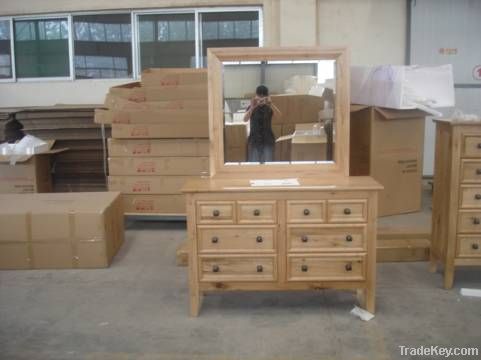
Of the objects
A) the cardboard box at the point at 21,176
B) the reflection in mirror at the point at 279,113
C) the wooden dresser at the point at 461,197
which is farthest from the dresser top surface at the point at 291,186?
the cardboard box at the point at 21,176

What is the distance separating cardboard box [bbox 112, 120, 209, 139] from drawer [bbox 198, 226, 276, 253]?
6.40ft

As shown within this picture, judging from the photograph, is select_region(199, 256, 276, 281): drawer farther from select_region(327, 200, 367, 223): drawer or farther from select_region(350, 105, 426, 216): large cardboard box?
select_region(350, 105, 426, 216): large cardboard box

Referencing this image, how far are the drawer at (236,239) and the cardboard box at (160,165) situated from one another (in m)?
1.93

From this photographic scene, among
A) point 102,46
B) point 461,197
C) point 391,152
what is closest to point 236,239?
point 461,197

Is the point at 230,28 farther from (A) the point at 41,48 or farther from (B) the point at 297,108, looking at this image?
(B) the point at 297,108

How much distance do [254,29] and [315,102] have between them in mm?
3261

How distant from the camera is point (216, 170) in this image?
9.89 ft

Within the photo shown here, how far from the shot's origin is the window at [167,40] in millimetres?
6102

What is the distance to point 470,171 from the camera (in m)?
3.05

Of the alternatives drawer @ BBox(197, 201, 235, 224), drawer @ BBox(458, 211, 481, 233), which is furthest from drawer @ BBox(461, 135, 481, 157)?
drawer @ BBox(197, 201, 235, 224)

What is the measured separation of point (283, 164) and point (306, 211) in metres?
0.40

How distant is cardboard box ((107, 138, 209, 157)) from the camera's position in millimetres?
4660

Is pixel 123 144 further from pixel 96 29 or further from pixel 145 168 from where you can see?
pixel 96 29

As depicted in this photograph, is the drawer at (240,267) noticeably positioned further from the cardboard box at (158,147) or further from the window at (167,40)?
Result: the window at (167,40)
